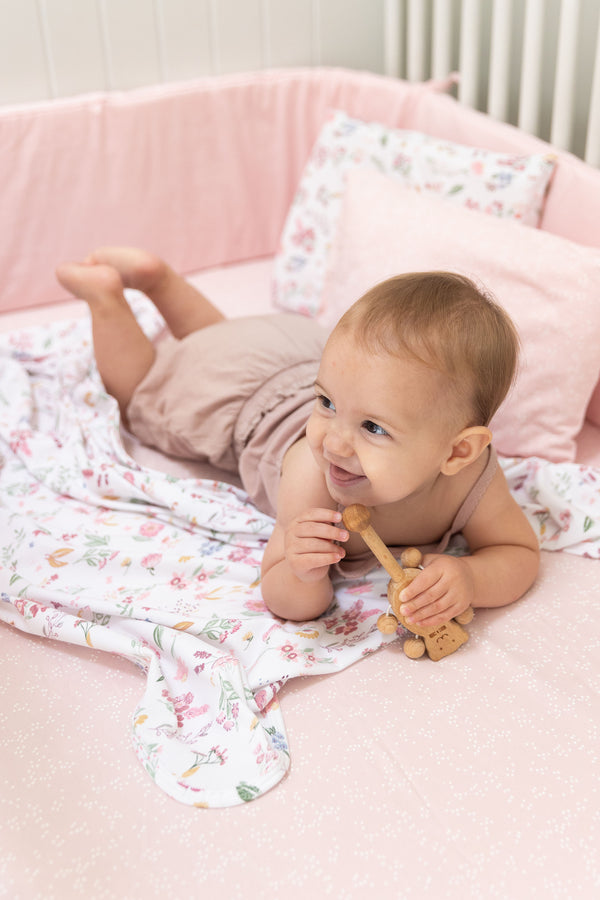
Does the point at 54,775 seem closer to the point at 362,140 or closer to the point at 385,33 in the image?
the point at 362,140

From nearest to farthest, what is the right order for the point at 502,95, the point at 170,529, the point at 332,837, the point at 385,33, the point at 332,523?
1. the point at 332,837
2. the point at 332,523
3. the point at 170,529
4. the point at 502,95
5. the point at 385,33

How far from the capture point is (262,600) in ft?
3.17

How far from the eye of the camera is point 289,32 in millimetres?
1722

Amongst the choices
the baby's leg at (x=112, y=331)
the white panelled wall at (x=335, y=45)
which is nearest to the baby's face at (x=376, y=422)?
the baby's leg at (x=112, y=331)

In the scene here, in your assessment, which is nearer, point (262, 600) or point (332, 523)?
point (332, 523)

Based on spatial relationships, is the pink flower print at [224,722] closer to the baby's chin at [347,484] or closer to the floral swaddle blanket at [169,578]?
the floral swaddle blanket at [169,578]

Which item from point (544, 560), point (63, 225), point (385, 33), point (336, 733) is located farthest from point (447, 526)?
point (385, 33)

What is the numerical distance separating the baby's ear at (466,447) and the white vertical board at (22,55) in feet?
3.70

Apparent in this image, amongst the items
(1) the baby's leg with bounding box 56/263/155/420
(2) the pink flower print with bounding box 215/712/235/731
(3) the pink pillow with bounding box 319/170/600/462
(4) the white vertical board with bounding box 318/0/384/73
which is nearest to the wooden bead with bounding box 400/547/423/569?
(2) the pink flower print with bounding box 215/712/235/731

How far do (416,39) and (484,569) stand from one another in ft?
3.82

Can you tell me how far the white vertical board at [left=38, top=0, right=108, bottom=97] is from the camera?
1.52 m

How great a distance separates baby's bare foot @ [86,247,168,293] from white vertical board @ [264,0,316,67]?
0.66 m

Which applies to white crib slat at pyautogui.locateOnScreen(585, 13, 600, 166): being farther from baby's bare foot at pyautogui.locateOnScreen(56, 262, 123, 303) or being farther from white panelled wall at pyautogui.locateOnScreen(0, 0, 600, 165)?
baby's bare foot at pyautogui.locateOnScreen(56, 262, 123, 303)

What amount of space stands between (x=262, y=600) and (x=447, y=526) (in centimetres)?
21
